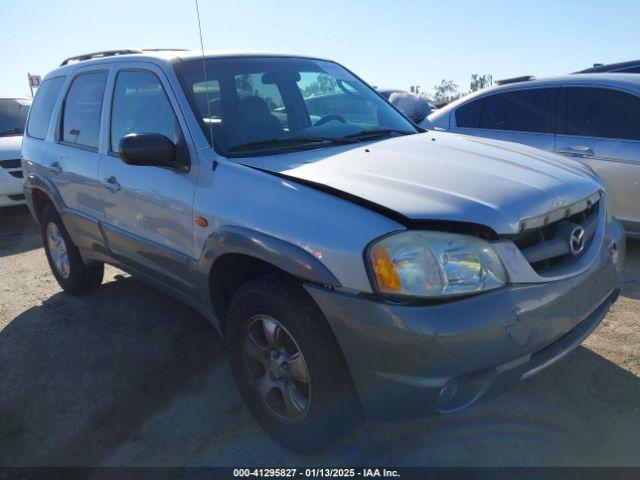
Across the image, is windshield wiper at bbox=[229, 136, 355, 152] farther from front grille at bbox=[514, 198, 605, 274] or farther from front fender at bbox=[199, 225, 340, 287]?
front grille at bbox=[514, 198, 605, 274]

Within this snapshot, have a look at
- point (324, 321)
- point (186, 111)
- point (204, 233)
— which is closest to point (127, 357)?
point (204, 233)

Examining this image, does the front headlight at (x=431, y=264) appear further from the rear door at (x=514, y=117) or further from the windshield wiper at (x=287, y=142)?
the rear door at (x=514, y=117)

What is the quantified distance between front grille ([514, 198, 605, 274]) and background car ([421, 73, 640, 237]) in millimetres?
1930

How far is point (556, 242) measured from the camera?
7.10 feet

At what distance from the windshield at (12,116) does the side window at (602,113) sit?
26.0 ft

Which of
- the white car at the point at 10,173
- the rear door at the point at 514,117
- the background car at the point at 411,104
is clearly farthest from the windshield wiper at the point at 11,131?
the rear door at the point at 514,117

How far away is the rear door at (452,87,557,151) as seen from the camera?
15.8 feet

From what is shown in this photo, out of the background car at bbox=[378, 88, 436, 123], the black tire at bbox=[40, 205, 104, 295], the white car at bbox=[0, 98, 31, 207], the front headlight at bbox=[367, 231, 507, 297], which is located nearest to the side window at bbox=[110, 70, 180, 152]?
the black tire at bbox=[40, 205, 104, 295]

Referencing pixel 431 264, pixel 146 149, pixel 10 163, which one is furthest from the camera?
pixel 10 163

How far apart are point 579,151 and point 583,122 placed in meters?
0.31

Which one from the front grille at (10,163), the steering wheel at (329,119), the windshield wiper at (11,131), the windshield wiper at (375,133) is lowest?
the front grille at (10,163)

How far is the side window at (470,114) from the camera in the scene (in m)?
5.36

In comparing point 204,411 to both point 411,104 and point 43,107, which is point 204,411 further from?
point 411,104

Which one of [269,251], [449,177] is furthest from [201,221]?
[449,177]
